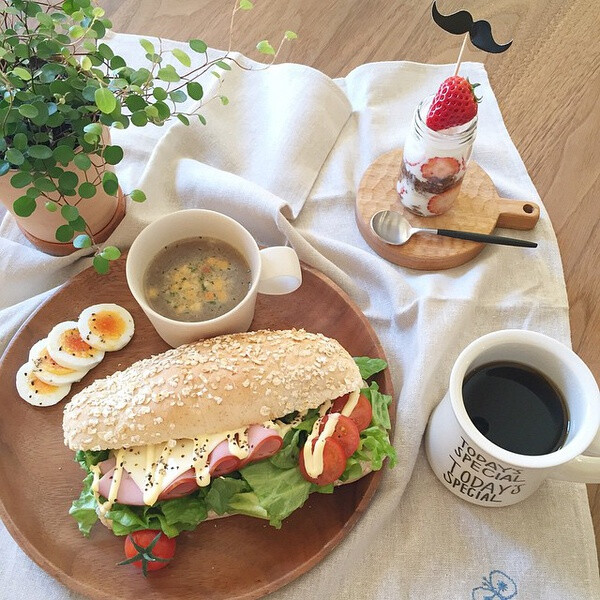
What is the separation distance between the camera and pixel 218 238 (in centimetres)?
128

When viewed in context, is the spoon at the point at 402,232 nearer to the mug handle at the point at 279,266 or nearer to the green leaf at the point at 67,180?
the mug handle at the point at 279,266

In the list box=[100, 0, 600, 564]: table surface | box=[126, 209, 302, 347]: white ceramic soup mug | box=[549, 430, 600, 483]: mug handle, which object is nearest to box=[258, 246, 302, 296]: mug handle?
box=[126, 209, 302, 347]: white ceramic soup mug

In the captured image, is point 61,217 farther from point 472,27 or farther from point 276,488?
point 472,27

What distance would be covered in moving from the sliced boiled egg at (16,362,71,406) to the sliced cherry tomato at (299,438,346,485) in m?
0.53

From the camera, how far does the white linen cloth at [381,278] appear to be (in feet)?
3.66

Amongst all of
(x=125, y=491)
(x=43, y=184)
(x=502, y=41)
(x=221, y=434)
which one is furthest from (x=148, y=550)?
(x=502, y=41)

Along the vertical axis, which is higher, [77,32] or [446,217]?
[77,32]

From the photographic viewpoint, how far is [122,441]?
3.72 ft

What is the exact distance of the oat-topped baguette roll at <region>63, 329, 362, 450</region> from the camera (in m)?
1.13

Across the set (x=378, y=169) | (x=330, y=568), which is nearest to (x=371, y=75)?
(x=378, y=169)

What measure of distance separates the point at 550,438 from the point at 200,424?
62 cm

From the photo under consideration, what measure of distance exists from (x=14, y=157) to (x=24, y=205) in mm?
95

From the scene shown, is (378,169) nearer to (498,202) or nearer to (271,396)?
(498,202)

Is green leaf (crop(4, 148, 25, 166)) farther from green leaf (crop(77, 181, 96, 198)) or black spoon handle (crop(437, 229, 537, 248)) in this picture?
black spoon handle (crop(437, 229, 537, 248))
